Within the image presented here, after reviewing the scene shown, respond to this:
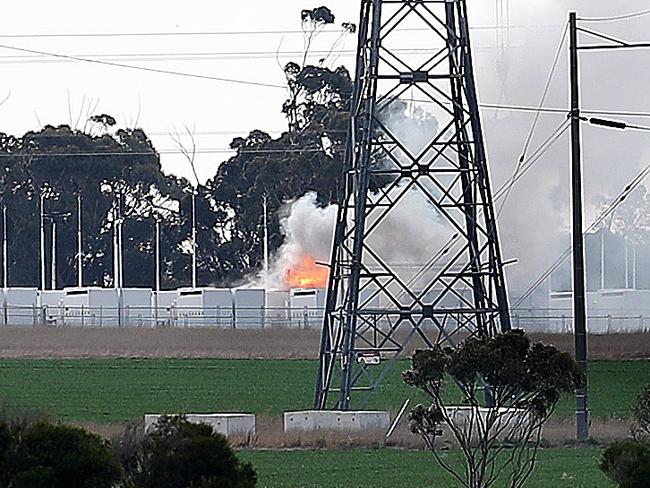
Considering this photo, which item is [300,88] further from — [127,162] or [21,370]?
[21,370]

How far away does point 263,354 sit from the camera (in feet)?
211

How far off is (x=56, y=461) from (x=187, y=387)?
3403 centimetres

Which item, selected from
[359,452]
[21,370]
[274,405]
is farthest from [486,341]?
[21,370]

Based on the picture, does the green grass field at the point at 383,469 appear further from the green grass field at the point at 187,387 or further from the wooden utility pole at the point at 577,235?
the green grass field at the point at 187,387

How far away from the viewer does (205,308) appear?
83.6m

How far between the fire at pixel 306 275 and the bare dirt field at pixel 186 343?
18.1m

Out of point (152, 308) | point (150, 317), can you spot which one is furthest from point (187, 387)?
point (152, 308)

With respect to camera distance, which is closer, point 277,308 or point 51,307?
point 277,308

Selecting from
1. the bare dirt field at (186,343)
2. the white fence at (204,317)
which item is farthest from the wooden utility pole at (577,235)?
the white fence at (204,317)

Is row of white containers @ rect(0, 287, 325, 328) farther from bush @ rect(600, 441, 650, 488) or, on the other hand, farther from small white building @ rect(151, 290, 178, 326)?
bush @ rect(600, 441, 650, 488)

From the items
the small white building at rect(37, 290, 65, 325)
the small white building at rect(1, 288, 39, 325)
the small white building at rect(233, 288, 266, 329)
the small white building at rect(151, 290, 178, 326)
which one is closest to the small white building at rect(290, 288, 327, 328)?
the small white building at rect(233, 288, 266, 329)

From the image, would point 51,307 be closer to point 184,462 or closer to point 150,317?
point 150,317

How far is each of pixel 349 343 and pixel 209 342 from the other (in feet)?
113

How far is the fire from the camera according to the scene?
93.7m
